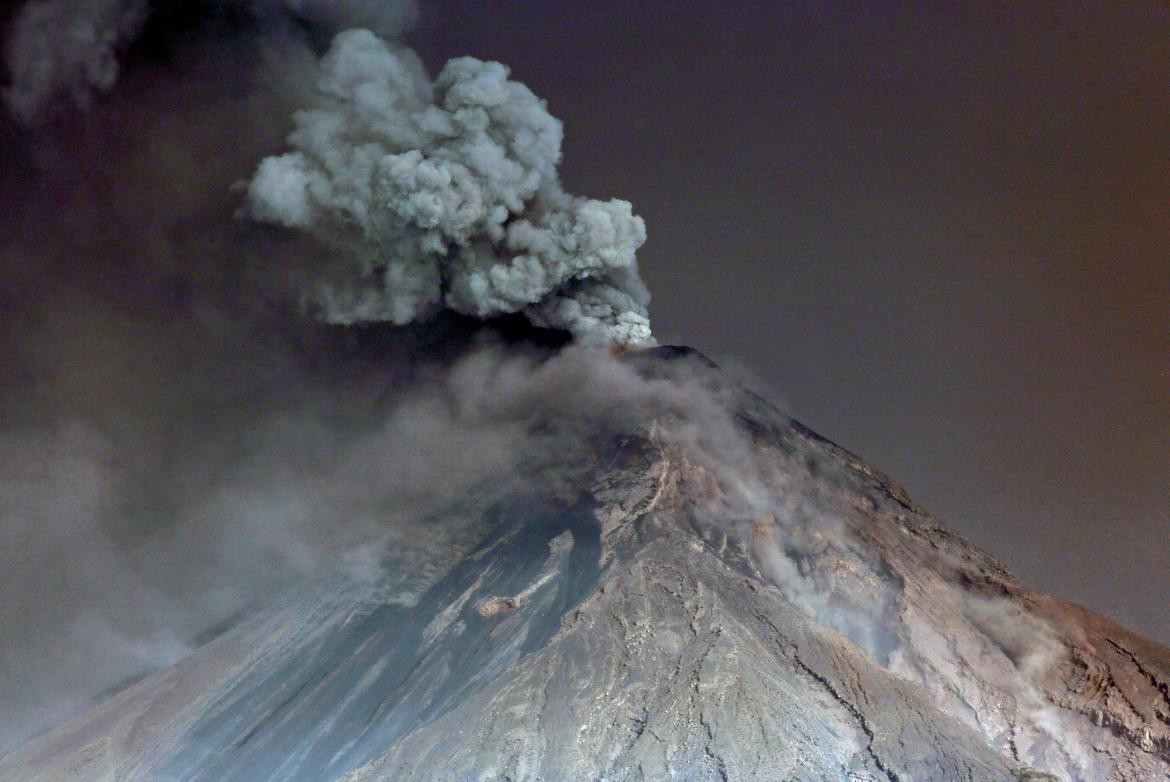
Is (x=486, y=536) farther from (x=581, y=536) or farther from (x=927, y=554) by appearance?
(x=927, y=554)

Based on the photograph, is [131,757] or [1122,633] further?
[1122,633]

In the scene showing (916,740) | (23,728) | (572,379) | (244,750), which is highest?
(572,379)

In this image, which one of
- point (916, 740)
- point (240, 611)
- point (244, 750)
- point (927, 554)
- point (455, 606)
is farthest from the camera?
point (240, 611)

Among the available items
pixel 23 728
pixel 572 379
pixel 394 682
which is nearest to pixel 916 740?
pixel 394 682

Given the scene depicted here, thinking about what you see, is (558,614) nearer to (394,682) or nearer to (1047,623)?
(394,682)

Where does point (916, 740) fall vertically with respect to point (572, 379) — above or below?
below

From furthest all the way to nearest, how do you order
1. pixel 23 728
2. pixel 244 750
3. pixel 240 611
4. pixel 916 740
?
pixel 240 611
pixel 23 728
pixel 244 750
pixel 916 740

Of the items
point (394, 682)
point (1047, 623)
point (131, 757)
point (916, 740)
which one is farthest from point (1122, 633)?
point (131, 757)
